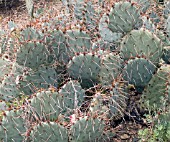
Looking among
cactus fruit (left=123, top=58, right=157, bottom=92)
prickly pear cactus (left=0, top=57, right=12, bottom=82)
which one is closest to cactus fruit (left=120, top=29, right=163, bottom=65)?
cactus fruit (left=123, top=58, right=157, bottom=92)

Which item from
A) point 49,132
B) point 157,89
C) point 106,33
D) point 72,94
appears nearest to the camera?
point 49,132

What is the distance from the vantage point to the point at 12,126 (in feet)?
10.3

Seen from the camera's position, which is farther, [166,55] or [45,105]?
[166,55]

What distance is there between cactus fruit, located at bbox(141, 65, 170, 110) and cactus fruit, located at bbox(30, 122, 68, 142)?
869 mm

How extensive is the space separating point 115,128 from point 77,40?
0.96 metres

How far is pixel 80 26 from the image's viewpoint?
4.04 metres

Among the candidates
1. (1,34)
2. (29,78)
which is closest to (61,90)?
(29,78)

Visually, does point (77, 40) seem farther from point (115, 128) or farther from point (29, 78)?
point (115, 128)

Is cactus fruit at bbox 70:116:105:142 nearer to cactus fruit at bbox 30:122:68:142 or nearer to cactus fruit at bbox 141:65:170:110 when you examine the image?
cactus fruit at bbox 30:122:68:142

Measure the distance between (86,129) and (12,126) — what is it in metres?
0.61

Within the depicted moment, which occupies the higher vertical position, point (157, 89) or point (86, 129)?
point (157, 89)

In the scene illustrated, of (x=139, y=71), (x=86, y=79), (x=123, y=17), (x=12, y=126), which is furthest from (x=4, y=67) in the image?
(x=139, y=71)

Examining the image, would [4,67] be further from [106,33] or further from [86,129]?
[86,129]

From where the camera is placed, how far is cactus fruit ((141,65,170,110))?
3492mm
